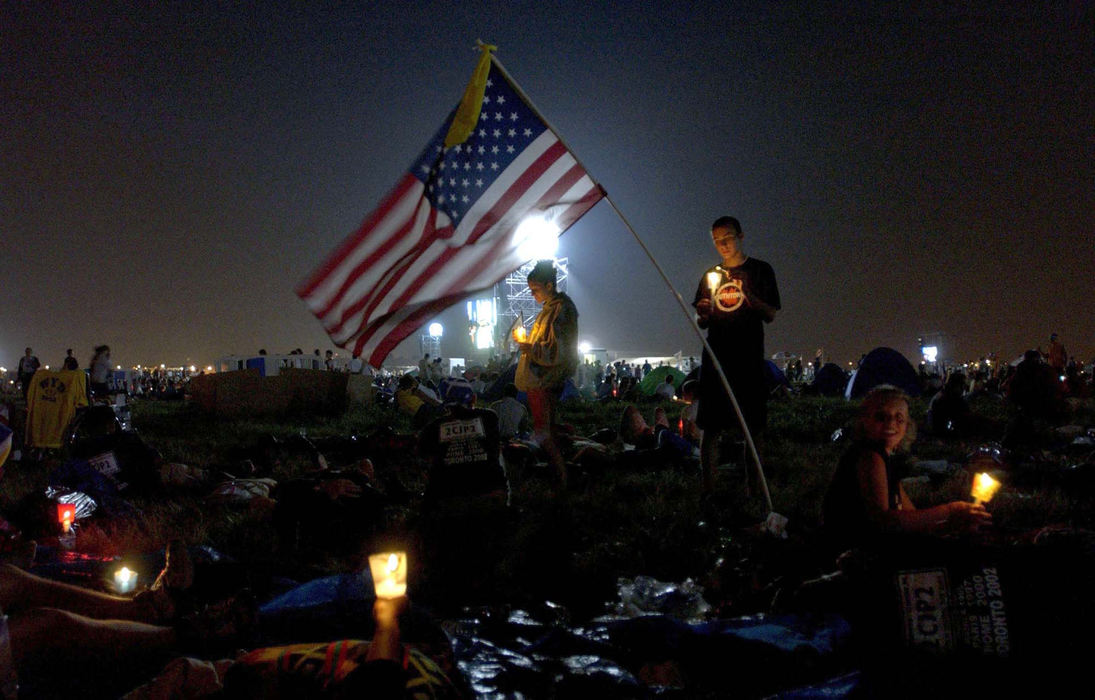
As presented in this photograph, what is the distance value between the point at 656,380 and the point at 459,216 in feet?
53.7

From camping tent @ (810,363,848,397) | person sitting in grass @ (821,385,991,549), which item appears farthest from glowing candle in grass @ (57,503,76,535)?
camping tent @ (810,363,848,397)

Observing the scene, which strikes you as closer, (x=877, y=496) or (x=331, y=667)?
(x=331, y=667)

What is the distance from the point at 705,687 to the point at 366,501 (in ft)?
10.1

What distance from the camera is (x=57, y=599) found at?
9.32ft

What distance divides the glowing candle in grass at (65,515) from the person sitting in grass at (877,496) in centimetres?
516

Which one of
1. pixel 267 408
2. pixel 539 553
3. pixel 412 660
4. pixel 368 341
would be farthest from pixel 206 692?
pixel 267 408

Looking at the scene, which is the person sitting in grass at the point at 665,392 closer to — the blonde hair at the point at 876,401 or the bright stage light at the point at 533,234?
the bright stage light at the point at 533,234

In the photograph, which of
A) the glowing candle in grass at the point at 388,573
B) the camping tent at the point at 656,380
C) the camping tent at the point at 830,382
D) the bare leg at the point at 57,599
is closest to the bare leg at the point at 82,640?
the bare leg at the point at 57,599

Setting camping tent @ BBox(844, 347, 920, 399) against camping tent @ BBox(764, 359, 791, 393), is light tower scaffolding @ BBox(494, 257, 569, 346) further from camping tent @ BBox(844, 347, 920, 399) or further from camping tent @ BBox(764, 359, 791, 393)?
camping tent @ BBox(844, 347, 920, 399)

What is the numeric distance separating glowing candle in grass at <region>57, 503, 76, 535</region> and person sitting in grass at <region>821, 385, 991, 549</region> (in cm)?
516

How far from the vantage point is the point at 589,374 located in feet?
86.5

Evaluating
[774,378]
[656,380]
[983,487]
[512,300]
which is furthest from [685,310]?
[512,300]

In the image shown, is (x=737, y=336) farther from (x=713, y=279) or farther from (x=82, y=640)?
(x=82, y=640)

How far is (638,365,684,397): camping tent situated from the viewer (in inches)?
811
